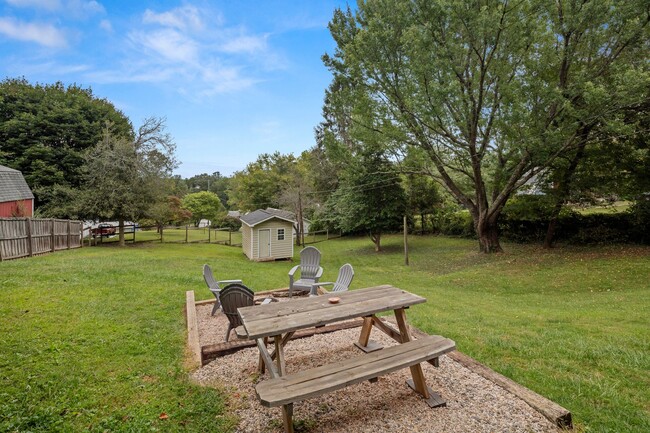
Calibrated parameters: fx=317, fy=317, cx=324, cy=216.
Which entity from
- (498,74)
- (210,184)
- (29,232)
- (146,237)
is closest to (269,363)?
(498,74)

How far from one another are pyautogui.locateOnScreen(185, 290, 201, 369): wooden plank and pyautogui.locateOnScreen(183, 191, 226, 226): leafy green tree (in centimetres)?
3263

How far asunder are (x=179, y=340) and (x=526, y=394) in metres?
4.07

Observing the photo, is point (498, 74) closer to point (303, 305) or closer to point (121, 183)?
point (303, 305)

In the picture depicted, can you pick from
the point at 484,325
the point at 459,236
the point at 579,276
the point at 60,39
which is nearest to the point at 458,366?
the point at 484,325

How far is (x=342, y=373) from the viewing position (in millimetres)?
2488

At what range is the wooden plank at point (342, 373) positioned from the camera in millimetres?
2248

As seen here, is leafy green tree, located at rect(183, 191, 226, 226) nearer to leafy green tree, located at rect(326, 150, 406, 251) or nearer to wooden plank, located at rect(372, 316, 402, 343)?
leafy green tree, located at rect(326, 150, 406, 251)

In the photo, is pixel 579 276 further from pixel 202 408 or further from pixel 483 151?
pixel 202 408

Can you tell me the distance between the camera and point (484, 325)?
5.15 metres

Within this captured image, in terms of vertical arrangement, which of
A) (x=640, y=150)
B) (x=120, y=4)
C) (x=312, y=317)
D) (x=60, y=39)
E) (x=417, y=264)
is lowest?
(x=417, y=264)

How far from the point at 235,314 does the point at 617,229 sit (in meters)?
15.8

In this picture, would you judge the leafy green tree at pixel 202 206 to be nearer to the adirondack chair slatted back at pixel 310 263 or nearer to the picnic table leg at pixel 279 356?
the adirondack chair slatted back at pixel 310 263

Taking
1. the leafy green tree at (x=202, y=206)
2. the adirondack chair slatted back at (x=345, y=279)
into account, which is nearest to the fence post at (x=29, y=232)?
the adirondack chair slatted back at (x=345, y=279)

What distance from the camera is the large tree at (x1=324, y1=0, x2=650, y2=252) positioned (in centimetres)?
981
